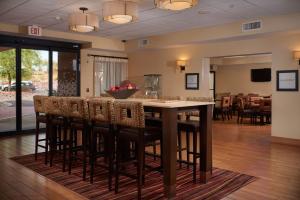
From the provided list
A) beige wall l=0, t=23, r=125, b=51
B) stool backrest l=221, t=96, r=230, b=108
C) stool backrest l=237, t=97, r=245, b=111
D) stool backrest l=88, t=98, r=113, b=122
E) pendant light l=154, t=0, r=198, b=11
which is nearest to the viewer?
stool backrest l=88, t=98, r=113, b=122

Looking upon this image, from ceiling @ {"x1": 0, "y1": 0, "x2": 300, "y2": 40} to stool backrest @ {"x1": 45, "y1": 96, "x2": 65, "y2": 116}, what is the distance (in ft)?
5.53

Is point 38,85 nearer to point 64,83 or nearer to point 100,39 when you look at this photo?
point 64,83

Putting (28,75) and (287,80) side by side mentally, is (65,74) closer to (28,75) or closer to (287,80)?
(28,75)

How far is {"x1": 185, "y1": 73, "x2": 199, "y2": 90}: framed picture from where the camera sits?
752 cm

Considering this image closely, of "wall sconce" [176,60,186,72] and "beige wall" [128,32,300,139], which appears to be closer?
"beige wall" [128,32,300,139]

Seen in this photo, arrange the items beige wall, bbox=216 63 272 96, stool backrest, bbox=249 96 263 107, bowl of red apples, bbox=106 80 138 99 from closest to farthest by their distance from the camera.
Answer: bowl of red apples, bbox=106 80 138 99 < stool backrest, bbox=249 96 263 107 < beige wall, bbox=216 63 272 96

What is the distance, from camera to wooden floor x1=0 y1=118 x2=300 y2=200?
3.14 meters

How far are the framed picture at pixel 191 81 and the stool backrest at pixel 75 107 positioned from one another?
4301 mm

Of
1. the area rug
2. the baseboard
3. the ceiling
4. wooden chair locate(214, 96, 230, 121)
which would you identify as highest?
the ceiling

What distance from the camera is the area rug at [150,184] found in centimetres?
311

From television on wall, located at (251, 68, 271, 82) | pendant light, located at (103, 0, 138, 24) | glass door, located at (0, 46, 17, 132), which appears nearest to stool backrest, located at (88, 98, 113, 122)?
pendant light, located at (103, 0, 138, 24)

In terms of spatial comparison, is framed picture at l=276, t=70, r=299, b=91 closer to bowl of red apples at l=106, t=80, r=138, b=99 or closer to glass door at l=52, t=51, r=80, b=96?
bowl of red apples at l=106, t=80, r=138, b=99

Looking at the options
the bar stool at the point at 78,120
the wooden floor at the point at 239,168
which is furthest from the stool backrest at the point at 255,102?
the bar stool at the point at 78,120

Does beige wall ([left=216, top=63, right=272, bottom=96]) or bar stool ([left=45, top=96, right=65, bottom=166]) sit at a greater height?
beige wall ([left=216, top=63, right=272, bottom=96])
